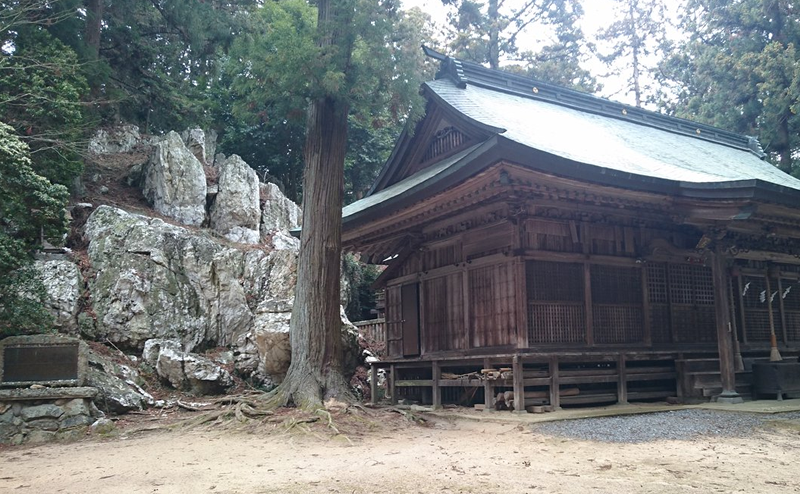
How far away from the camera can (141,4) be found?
21.2m

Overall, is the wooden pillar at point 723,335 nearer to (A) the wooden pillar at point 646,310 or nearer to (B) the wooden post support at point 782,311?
(A) the wooden pillar at point 646,310

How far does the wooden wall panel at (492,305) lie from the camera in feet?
34.6

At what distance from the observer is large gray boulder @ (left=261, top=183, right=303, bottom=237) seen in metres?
23.6

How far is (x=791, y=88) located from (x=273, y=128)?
2119cm

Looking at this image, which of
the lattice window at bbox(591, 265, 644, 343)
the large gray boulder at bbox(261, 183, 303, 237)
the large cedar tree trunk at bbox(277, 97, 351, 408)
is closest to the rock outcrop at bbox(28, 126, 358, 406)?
the large gray boulder at bbox(261, 183, 303, 237)

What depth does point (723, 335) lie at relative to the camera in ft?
34.7

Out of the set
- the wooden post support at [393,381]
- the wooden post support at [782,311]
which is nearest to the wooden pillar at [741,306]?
the wooden post support at [782,311]

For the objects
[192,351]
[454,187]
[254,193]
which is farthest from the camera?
→ [254,193]

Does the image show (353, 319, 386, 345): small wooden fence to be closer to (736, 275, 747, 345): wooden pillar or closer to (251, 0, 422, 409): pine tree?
(251, 0, 422, 409): pine tree

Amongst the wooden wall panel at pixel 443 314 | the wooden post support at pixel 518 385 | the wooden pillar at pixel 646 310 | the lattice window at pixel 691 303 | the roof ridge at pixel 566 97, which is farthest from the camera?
the roof ridge at pixel 566 97

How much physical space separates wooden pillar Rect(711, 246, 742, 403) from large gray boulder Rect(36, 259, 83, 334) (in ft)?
47.0

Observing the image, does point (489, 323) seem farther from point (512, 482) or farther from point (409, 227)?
point (512, 482)

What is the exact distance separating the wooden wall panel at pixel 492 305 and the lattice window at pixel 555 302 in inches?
13.3

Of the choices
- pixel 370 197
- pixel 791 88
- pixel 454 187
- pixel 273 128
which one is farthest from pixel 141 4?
pixel 791 88
